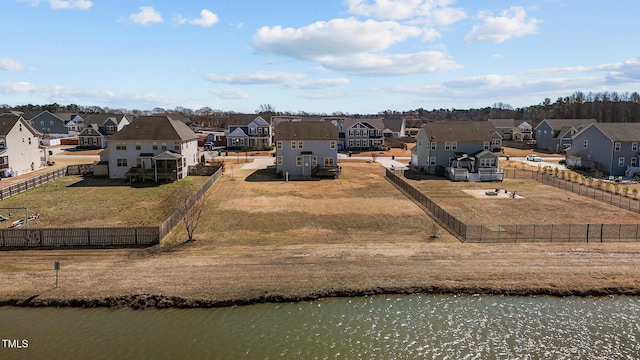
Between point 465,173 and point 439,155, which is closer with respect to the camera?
point 465,173

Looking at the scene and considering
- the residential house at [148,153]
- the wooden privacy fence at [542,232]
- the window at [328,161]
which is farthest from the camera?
the window at [328,161]

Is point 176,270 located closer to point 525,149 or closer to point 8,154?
point 8,154

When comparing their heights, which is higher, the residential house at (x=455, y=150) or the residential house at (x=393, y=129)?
the residential house at (x=393, y=129)

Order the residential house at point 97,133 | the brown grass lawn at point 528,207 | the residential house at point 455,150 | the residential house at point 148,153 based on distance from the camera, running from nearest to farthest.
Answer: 1. the brown grass lawn at point 528,207
2. the residential house at point 148,153
3. the residential house at point 455,150
4. the residential house at point 97,133

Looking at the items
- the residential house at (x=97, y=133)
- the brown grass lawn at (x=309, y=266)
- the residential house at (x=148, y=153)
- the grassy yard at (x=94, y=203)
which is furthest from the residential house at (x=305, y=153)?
the residential house at (x=97, y=133)

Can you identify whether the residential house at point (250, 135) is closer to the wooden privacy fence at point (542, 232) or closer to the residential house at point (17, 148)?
the residential house at point (17, 148)

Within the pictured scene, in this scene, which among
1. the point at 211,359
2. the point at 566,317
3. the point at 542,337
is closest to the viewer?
the point at 211,359

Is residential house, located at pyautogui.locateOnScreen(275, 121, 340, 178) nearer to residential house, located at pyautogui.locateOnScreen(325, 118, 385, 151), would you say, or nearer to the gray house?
residential house, located at pyautogui.locateOnScreen(325, 118, 385, 151)

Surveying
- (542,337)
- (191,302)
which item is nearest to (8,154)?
Result: (191,302)
